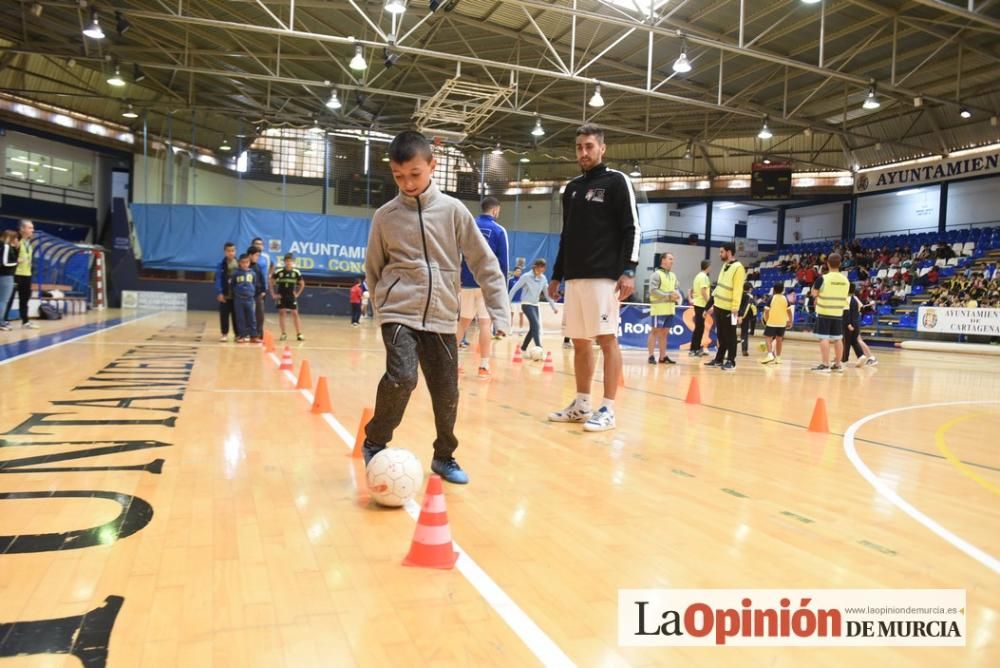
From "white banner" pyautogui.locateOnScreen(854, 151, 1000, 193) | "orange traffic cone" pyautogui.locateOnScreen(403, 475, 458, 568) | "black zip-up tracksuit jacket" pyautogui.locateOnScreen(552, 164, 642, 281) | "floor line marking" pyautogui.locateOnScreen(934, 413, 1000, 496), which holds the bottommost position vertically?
"floor line marking" pyautogui.locateOnScreen(934, 413, 1000, 496)

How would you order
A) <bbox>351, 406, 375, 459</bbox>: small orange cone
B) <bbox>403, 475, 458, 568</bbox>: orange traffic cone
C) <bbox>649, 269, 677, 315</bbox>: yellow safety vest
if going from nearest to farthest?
<bbox>403, 475, 458, 568</bbox>: orange traffic cone → <bbox>351, 406, 375, 459</bbox>: small orange cone → <bbox>649, 269, 677, 315</bbox>: yellow safety vest

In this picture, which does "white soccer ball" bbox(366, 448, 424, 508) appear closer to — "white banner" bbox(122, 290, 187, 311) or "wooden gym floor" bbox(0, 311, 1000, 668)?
"wooden gym floor" bbox(0, 311, 1000, 668)

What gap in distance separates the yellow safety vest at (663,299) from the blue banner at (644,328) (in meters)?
3.64

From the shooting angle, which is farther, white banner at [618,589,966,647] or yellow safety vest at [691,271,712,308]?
yellow safety vest at [691,271,712,308]

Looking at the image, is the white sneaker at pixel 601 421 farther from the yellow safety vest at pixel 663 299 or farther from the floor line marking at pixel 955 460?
the yellow safety vest at pixel 663 299

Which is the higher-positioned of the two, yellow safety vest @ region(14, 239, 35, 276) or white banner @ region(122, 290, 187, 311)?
yellow safety vest @ region(14, 239, 35, 276)

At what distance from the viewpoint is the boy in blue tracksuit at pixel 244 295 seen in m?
10.9

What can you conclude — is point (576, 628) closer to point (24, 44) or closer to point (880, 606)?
point (880, 606)

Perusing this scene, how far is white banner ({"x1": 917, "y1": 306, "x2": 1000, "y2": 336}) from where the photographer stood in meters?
19.7

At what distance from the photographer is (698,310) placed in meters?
12.5

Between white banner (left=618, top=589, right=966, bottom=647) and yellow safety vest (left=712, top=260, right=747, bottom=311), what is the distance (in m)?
8.25

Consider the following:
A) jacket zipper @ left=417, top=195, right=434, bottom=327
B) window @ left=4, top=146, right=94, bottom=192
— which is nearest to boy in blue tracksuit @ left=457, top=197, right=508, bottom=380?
jacket zipper @ left=417, top=195, right=434, bottom=327

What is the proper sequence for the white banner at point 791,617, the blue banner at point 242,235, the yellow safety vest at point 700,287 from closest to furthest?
the white banner at point 791,617
the yellow safety vest at point 700,287
the blue banner at point 242,235

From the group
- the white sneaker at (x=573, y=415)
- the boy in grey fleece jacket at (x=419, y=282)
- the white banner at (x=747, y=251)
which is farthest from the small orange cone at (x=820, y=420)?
the white banner at (x=747, y=251)
